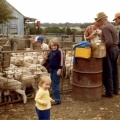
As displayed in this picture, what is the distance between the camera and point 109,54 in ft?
24.4

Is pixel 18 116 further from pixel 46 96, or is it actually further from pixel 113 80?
pixel 113 80

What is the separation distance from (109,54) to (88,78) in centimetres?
83

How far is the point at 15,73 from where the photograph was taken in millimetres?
7398

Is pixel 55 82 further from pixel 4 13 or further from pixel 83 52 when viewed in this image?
pixel 4 13

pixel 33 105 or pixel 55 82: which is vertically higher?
pixel 55 82

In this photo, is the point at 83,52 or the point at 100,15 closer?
the point at 83,52

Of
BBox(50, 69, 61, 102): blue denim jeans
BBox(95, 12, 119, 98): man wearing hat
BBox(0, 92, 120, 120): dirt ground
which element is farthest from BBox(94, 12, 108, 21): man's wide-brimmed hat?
BBox(0, 92, 120, 120): dirt ground

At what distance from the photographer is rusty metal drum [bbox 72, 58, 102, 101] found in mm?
7219

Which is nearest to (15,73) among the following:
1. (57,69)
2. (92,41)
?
(57,69)

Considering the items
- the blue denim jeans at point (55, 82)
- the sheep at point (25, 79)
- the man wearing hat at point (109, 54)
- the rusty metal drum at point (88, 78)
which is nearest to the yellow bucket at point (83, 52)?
the rusty metal drum at point (88, 78)

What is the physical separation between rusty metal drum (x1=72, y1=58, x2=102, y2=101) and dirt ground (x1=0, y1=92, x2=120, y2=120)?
0.64ft

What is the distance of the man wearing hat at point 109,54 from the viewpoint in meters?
7.19

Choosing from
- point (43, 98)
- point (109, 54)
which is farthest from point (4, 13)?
point (43, 98)

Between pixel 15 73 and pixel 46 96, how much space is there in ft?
8.97
